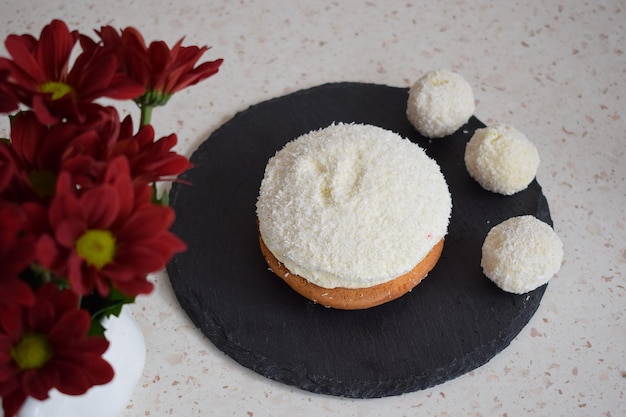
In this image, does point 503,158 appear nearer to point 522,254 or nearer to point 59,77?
point 522,254

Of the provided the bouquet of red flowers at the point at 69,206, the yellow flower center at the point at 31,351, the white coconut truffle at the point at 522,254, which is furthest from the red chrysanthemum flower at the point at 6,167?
the white coconut truffle at the point at 522,254

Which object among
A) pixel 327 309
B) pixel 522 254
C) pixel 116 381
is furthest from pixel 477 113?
pixel 116 381

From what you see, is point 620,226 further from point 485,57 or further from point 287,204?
point 287,204

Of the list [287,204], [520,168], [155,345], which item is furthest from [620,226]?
[155,345]

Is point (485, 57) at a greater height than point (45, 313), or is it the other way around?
point (45, 313)

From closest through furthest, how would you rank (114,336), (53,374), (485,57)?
1. (53,374)
2. (114,336)
3. (485,57)

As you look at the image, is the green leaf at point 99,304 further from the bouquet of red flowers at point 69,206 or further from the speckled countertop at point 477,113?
the speckled countertop at point 477,113

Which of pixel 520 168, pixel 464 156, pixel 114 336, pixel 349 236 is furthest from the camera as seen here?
pixel 464 156
